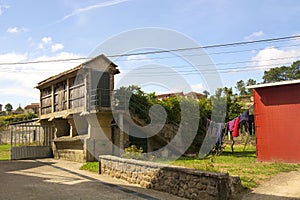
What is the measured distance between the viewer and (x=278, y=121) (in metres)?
11.8

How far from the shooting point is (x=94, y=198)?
24.9 feet

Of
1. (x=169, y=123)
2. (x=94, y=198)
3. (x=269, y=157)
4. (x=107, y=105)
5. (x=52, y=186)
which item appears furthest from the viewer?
(x=169, y=123)

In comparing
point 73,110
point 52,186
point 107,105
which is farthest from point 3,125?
point 52,186

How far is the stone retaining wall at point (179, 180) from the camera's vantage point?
6.61 metres

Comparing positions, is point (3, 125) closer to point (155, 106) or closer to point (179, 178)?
point (155, 106)

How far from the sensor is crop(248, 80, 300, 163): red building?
11.4 metres

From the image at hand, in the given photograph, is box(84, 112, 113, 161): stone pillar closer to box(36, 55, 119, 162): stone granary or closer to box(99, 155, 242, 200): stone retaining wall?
box(36, 55, 119, 162): stone granary

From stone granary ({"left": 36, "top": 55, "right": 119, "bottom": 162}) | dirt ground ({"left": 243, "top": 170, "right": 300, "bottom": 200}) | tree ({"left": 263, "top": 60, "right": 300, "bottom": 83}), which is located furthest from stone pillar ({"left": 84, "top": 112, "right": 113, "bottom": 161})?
tree ({"left": 263, "top": 60, "right": 300, "bottom": 83})

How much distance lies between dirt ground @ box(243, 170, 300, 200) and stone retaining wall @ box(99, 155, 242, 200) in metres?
0.47

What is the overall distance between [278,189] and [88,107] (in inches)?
406

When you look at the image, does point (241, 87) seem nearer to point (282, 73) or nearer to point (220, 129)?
point (282, 73)

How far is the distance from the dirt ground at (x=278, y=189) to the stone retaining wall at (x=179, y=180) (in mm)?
467

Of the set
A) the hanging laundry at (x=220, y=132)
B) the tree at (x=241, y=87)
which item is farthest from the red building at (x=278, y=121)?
the tree at (x=241, y=87)

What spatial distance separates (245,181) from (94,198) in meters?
4.03
